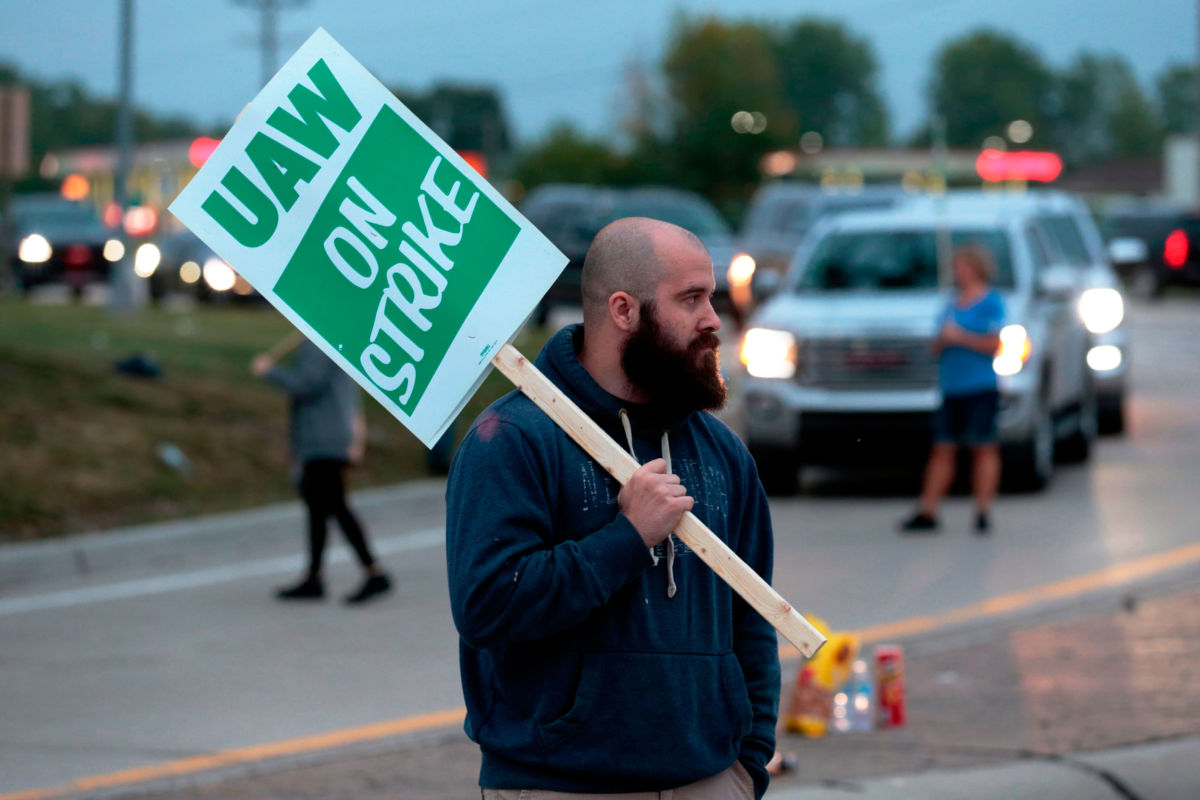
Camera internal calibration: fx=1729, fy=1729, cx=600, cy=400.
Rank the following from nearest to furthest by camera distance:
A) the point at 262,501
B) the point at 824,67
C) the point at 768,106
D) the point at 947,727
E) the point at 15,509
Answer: the point at 947,727, the point at 15,509, the point at 262,501, the point at 768,106, the point at 824,67

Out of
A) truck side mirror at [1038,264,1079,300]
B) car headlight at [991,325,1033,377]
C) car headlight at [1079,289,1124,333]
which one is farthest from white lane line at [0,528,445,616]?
car headlight at [1079,289,1124,333]

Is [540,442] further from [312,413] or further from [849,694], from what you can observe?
[312,413]

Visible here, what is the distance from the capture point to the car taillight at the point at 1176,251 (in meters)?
41.0

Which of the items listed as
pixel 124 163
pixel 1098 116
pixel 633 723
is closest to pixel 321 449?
pixel 633 723

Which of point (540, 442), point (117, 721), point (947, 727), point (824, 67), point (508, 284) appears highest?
point (508, 284)

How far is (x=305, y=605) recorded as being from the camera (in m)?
9.12

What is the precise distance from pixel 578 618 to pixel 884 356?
32.4 feet

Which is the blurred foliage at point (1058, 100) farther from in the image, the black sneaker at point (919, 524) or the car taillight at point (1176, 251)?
the black sneaker at point (919, 524)

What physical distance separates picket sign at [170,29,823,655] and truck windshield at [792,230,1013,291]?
10.6m

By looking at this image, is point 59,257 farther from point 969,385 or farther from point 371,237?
point 371,237

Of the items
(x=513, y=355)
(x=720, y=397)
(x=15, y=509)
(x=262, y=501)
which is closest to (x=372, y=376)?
(x=513, y=355)

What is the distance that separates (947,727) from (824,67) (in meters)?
150

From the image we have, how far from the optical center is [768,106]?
86500mm

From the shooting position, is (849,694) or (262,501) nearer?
(849,694)
